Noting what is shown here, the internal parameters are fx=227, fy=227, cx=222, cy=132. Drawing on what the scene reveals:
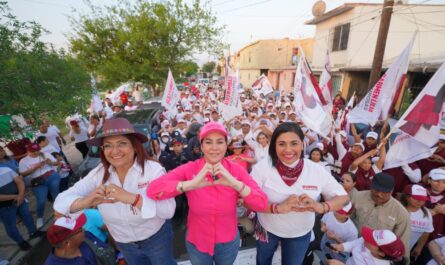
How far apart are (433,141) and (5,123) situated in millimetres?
6326

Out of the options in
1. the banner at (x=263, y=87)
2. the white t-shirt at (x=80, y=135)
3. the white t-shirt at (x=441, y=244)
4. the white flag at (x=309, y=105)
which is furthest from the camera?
the banner at (x=263, y=87)

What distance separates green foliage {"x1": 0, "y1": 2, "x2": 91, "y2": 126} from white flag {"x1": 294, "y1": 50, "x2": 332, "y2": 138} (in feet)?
14.3

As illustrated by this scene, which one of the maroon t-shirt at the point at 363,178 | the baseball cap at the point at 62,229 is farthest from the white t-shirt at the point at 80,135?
the maroon t-shirt at the point at 363,178

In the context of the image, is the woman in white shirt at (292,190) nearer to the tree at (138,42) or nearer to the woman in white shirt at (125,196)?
the woman in white shirt at (125,196)

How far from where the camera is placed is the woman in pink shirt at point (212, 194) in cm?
172

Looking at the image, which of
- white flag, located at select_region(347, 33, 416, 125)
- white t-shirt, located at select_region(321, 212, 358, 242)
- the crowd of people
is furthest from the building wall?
white t-shirt, located at select_region(321, 212, 358, 242)

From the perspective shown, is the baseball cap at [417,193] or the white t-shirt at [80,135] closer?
the baseball cap at [417,193]

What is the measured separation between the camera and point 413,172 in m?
3.90

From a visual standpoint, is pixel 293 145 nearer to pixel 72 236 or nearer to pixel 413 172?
pixel 72 236

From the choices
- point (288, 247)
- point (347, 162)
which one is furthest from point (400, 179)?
point (288, 247)

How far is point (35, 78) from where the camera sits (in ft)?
12.6

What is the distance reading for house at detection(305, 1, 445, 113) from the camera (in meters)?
14.1

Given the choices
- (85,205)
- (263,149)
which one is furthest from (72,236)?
(263,149)

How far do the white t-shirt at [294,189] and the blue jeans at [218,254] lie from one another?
1.37 ft
